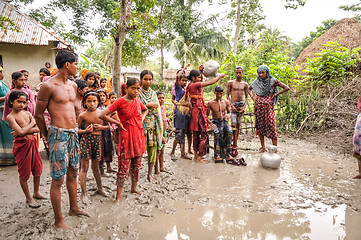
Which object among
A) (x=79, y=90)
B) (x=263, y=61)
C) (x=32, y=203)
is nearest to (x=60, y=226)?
(x=32, y=203)

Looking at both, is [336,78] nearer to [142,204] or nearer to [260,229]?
[260,229]

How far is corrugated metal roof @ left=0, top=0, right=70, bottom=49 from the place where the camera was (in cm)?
816

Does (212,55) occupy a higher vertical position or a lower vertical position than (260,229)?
higher

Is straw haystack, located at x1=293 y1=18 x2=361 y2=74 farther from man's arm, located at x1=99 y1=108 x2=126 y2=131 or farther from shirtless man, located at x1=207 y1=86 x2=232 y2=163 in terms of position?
man's arm, located at x1=99 y1=108 x2=126 y2=131

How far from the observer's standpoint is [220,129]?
4547mm

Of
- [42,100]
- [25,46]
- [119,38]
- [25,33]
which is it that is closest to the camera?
[42,100]

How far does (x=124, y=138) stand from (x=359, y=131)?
139 inches

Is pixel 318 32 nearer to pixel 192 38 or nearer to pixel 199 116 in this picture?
pixel 192 38

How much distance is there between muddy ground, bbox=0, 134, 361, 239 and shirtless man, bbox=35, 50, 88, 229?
470 mm

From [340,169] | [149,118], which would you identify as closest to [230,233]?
[149,118]

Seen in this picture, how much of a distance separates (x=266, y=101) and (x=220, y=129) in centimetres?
139

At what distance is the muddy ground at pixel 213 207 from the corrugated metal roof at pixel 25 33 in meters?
6.20

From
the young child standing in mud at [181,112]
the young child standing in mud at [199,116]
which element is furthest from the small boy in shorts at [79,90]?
the young child standing in mud at [199,116]

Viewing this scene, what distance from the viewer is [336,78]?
748 centimetres
